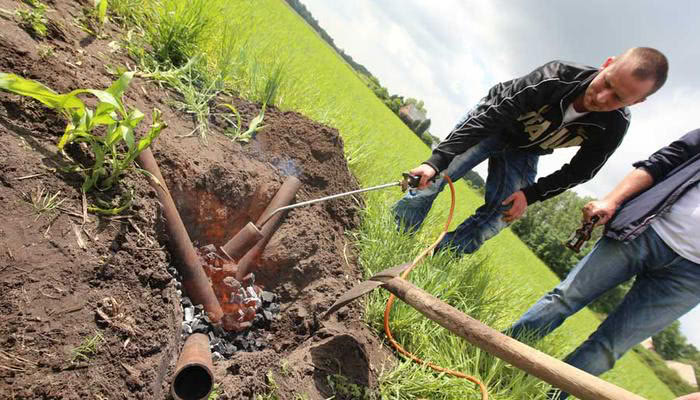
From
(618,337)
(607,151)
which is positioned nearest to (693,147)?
(607,151)

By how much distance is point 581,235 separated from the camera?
228 cm

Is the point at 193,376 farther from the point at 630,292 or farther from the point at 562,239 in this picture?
the point at 562,239

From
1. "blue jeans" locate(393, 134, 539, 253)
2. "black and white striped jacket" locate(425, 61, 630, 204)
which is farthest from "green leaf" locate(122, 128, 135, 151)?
"blue jeans" locate(393, 134, 539, 253)

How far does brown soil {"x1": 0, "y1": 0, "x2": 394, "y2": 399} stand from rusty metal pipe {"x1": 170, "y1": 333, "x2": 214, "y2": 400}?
51 mm

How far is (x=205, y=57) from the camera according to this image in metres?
2.71

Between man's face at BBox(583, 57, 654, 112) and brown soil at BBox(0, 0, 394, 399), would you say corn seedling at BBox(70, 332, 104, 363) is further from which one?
man's face at BBox(583, 57, 654, 112)

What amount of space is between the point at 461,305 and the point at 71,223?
2.26 metres

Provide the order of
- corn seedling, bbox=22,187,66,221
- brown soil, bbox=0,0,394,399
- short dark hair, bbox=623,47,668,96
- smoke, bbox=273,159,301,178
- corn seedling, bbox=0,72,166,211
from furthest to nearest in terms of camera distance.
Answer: smoke, bbox=273,159,301,178 < short dark hair, bbox=623,47,668,96 < corn seedling, bbox=0,72,166,211 < corn seedling, bbox=22,187,66,221 < brown soil, bbox=0,0,394,399

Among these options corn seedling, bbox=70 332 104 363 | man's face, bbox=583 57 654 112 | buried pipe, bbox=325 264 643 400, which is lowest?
corn seedling, bbox=70 332 104 363

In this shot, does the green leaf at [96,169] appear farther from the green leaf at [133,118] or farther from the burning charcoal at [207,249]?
the burning charcoal at [207,249]

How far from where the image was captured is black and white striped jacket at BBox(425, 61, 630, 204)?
2.28m

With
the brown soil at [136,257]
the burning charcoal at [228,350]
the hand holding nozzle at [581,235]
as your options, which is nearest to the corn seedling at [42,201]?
the brown soil at [136,257]

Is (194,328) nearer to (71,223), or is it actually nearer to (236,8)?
(71,223)

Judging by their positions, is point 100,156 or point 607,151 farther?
point 607,151
